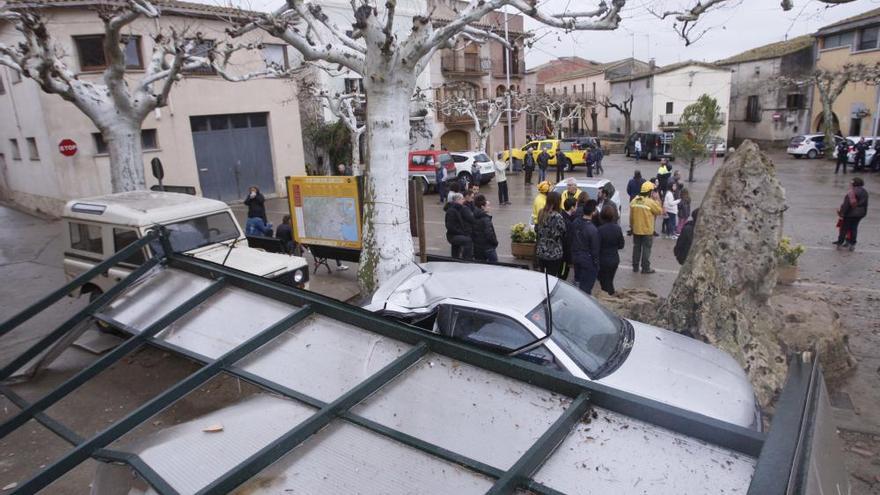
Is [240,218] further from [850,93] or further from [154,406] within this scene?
[850,93]

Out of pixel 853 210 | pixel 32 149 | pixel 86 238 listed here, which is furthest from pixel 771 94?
pixel 32 149

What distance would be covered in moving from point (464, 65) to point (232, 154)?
60.2 feet

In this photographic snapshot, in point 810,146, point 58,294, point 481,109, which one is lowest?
point 810,146

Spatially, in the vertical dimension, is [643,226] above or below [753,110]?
below

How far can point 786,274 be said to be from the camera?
8688 millimetres

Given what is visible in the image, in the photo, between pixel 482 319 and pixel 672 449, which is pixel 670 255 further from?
pixel 672 449

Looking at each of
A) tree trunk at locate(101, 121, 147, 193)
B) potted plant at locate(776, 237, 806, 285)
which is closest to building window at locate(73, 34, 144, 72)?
tree trunk at locate(101, 121, 147, 193)

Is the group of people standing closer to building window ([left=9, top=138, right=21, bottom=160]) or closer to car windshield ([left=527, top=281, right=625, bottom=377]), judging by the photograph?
car windshield ([left=527, top=281, right=625, bottom=377])

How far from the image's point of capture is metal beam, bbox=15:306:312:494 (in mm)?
2406

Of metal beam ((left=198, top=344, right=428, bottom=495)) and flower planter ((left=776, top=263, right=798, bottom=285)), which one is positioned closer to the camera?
metal beam ((left=198, top=344, right=428, bottom=495))

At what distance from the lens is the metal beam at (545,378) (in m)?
2.12

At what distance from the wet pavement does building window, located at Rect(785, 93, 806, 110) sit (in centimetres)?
1981

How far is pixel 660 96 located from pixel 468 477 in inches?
1713

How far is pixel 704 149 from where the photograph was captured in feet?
68.8
